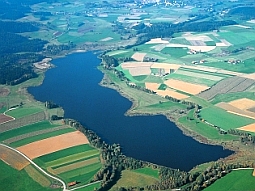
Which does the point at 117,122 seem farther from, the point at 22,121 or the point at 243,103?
the point at 243,103

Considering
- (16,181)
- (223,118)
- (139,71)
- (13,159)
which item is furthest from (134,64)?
(16,181)

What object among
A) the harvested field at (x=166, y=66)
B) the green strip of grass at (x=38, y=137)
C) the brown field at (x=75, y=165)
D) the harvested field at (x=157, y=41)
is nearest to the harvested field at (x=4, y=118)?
the green strip of grass at (x=38, y=137)

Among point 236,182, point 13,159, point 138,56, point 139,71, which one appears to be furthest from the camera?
point 138,56

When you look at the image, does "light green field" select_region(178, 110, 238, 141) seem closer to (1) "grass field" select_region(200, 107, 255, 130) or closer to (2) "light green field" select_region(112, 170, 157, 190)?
(1) "grass field" select_region(200, 107, 255, 130)

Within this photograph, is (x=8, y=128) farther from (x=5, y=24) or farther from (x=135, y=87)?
(x=5, y=24)

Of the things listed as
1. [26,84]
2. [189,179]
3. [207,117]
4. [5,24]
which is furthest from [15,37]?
[189,179]

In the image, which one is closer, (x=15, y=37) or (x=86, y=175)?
(x=86, y=175)

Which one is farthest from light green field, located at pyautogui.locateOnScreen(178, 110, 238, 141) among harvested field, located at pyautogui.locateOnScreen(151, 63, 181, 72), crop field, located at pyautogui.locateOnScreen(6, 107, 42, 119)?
harvested field, located at pyautogui.locateOnScreen(151, 63, 181, 72)
